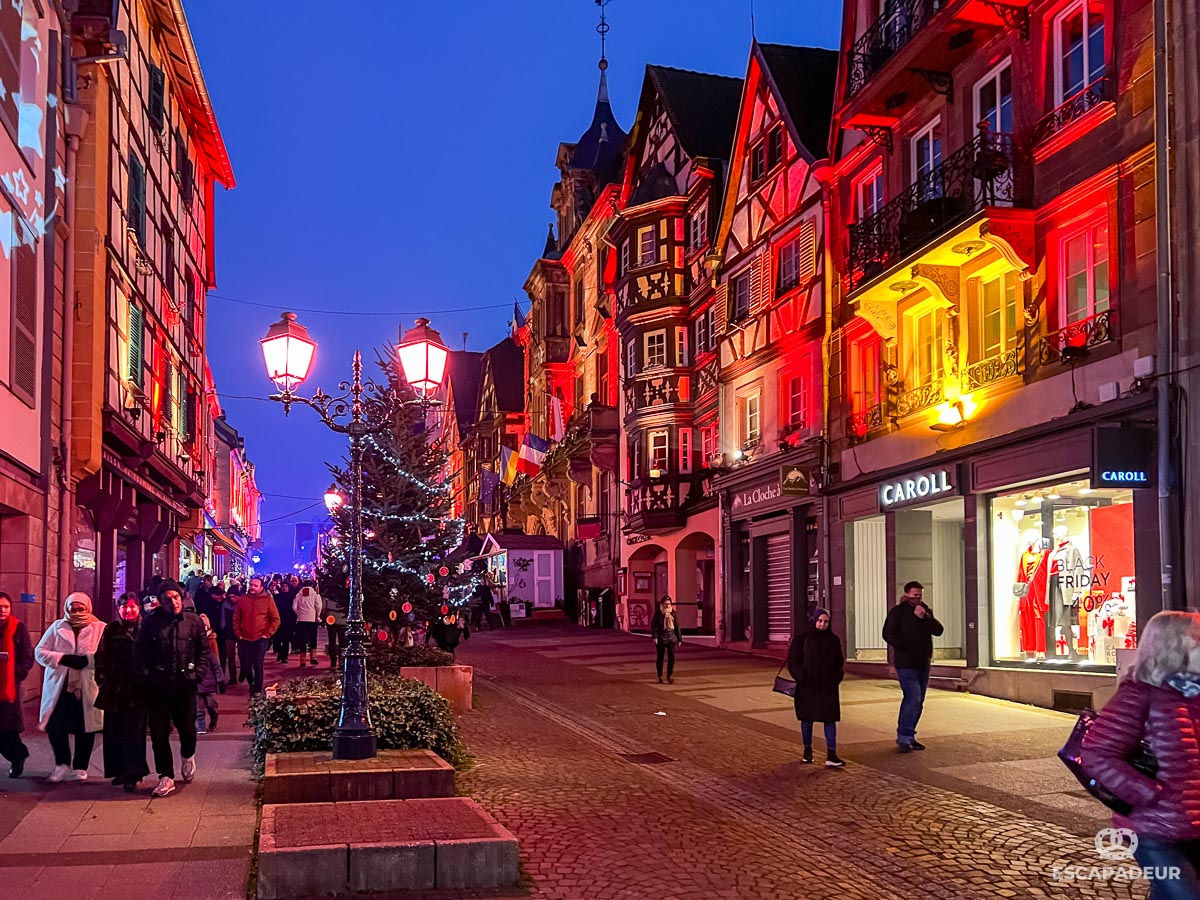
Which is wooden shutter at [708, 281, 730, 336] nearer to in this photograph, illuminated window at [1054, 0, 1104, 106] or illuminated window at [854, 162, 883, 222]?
illuminated window at [854, 162, 883, 222]

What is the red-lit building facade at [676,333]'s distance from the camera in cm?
3438

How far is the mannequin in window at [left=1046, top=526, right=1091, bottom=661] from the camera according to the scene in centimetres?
1730

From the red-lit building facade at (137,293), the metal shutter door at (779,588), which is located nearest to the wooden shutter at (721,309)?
the metal shutter door at (779,588)

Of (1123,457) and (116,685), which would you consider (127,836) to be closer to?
(116,685)

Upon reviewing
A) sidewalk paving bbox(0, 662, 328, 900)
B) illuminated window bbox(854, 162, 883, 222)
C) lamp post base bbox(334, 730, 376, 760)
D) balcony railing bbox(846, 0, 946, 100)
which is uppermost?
balcony railing bbox(846, 0, 946, 100)

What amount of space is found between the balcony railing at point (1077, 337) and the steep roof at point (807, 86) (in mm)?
9104

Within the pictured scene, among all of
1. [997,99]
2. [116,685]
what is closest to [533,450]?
[997,99]

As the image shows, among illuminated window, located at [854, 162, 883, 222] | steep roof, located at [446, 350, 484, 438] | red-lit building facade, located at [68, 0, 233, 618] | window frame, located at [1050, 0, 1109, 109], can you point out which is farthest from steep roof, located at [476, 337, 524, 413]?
window frame, located at [1050, 0, 1109, 109]

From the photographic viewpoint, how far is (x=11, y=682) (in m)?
10.7

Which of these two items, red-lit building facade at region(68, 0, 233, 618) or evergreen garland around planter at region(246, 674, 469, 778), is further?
red-lit building facade at region(68, 0, 233, 618)

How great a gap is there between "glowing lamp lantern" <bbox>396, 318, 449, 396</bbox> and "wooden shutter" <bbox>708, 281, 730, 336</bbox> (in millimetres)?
19135

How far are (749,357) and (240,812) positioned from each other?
2125cm

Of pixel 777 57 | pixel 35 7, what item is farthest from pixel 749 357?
pixel 35 7

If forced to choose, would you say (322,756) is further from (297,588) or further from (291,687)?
(297,588)
